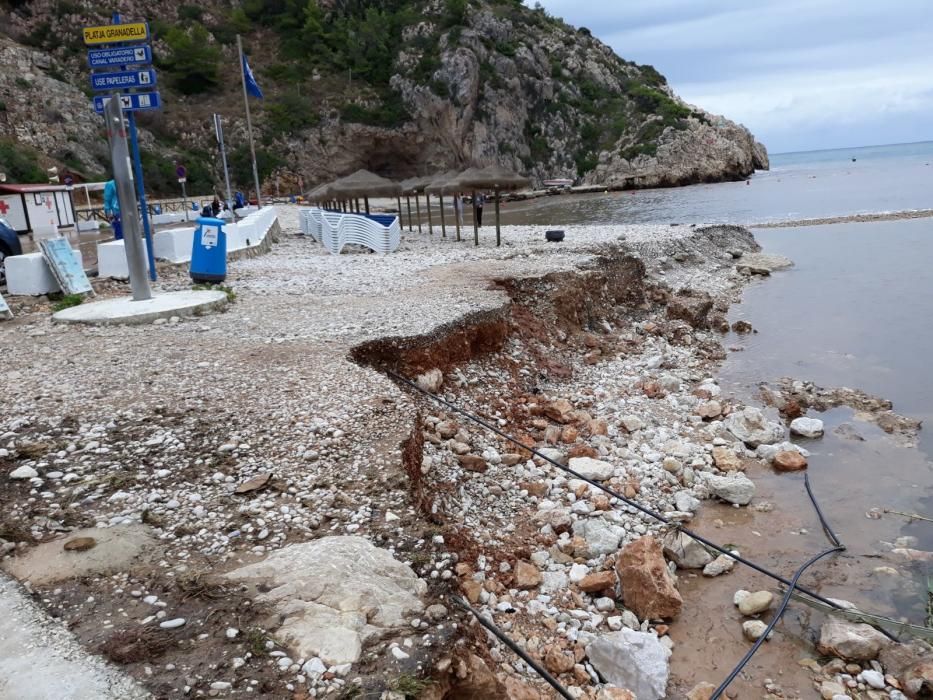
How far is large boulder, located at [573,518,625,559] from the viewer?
524cm

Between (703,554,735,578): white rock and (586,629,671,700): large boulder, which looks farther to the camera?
(703,554,735,578): white rock

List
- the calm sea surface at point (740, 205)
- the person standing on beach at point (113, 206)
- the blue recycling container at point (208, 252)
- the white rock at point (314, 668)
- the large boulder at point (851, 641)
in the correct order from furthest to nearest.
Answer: the calm sea surface at point (740, 205) < the person standing on beach at point (113, 206) < the blue recycling container at point (208, 252) < the large boulder at point (851, 641) < the white rock at point (314, 668)

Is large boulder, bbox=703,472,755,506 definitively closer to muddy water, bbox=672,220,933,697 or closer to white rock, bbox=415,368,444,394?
muddy water, bbox=672,220,933,697

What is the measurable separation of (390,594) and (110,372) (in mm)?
4517

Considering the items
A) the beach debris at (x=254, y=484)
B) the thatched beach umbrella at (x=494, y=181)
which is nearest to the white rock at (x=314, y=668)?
the beach debris at (x=254, y=484)

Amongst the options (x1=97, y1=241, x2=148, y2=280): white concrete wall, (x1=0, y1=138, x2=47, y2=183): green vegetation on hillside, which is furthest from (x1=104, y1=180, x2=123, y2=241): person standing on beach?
(x1=0, y1=138, x2=47, y2=183): green vegetation on hillside

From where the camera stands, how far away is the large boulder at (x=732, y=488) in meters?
6.36

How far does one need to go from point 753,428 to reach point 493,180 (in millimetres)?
12121

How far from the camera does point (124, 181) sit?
8641 millimetres

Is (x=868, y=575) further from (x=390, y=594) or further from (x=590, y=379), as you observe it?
(x=590, y=379)

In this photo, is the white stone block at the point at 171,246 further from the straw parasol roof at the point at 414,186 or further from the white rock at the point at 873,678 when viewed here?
the white rock at the point at 873,678

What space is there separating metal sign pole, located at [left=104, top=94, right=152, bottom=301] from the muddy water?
7.97 m

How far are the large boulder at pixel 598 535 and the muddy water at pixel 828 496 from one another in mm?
604

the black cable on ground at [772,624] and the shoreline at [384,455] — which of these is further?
the black cable on ground at [772,624]
